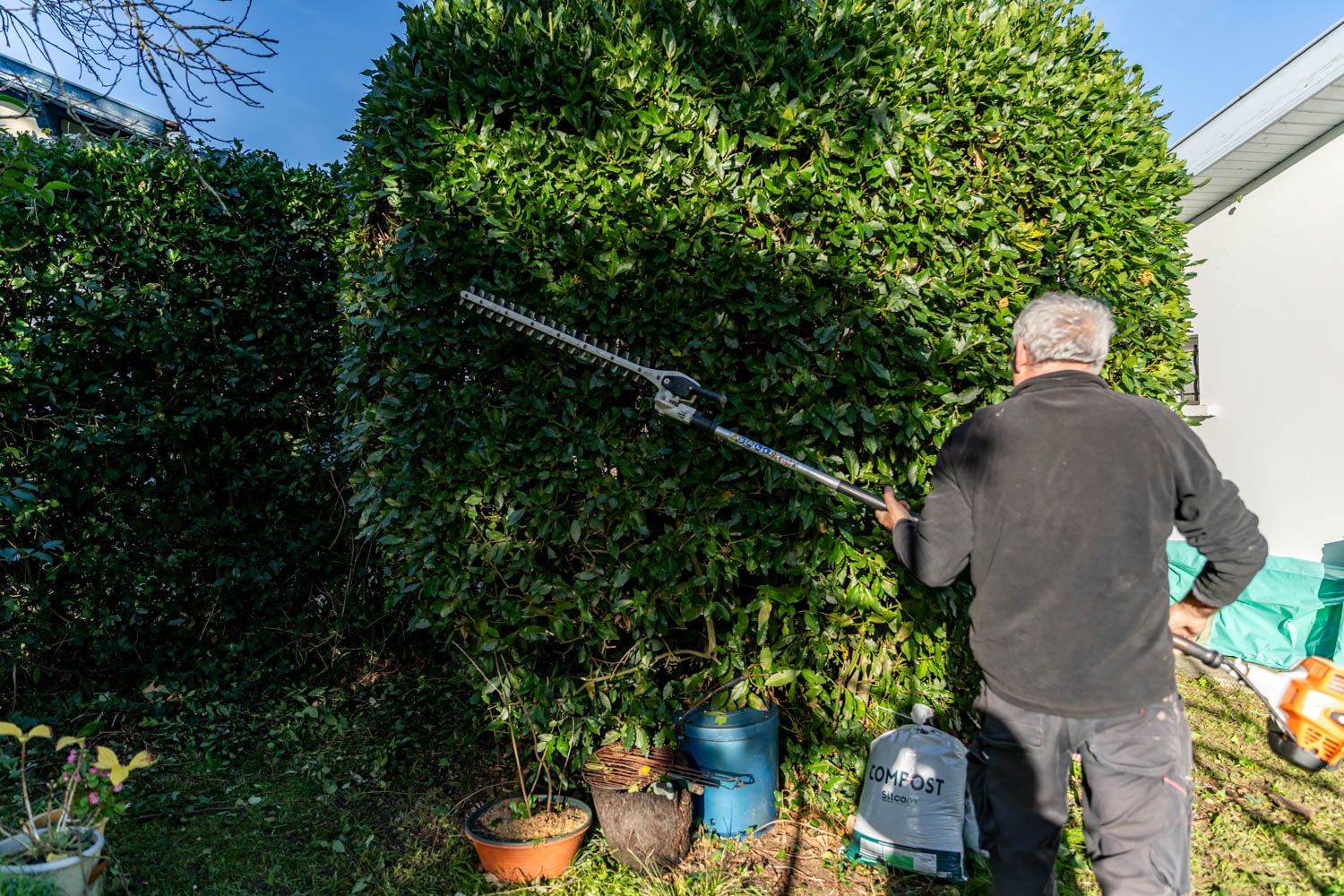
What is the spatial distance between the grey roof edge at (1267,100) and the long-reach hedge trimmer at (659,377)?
3.94m

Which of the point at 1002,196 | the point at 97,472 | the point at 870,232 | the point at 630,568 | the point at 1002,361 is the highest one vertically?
the point at 1002,196

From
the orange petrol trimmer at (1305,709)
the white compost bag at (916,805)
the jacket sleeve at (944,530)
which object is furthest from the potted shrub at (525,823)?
the orange petrol trimmer at (1305,709)

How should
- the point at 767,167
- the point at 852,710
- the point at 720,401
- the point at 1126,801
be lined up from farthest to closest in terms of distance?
1. the point at 852,710
2. the point at 767,167
3. the point at 720,401
4. the point at 1126,801

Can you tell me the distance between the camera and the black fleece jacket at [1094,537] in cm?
200

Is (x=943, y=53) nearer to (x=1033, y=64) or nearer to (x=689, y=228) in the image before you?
(x=1033, y=64)

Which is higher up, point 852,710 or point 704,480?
point 704,480

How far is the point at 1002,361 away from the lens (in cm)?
307

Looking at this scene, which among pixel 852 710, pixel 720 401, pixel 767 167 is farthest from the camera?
pixel 852 710

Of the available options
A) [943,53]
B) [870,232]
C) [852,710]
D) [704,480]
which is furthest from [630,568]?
[943,53]

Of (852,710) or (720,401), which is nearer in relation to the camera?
(720,401)

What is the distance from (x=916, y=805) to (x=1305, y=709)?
1.31 metres

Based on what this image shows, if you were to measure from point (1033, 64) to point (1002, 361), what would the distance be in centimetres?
128

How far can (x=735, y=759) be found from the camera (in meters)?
3.08

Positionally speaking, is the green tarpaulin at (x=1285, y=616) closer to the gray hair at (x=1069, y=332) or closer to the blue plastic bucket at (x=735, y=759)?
the blue plastic bucket at (x=735, y=759)
